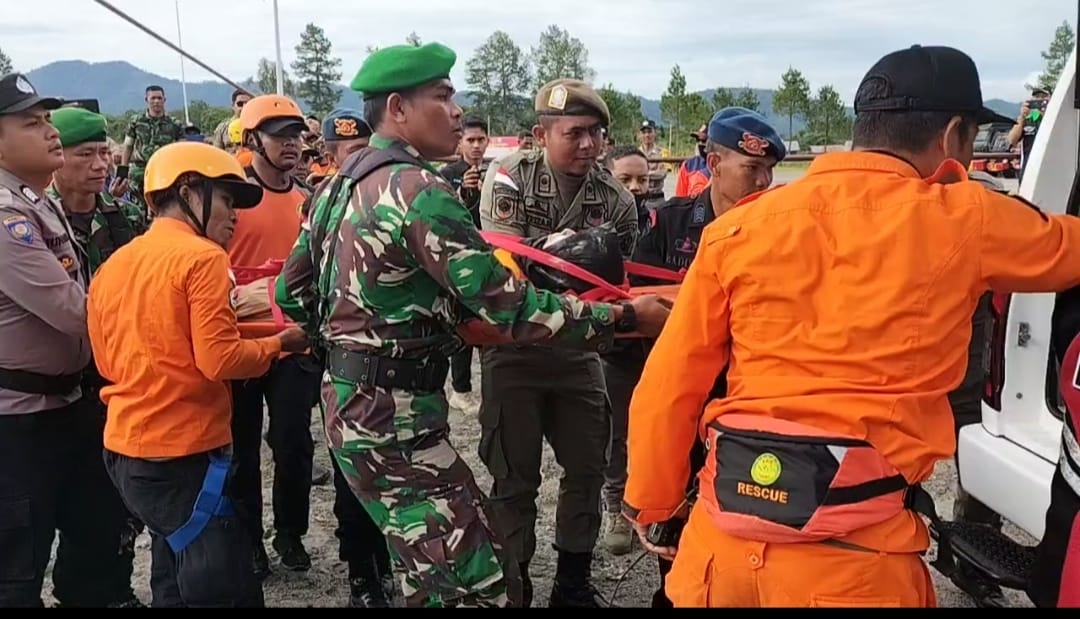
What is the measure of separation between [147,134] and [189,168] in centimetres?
907

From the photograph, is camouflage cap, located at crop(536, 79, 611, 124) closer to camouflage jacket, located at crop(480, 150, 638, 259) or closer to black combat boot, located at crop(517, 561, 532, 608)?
camouflage jacket, located at crop(480, 150, 638, 259)

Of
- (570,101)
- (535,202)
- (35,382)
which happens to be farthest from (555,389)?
(35,382)

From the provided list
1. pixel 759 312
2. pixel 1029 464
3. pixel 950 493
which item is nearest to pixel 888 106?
pixel 759 312

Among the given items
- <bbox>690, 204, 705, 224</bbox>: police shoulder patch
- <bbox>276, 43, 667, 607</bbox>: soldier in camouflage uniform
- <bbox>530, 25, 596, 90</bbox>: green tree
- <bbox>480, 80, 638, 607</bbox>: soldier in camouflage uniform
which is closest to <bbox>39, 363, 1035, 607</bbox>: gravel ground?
<bbox>480, 80, 638, 607</bbox>: soldier in camouflage uniform

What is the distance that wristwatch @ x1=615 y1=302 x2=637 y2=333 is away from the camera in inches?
105

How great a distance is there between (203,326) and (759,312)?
5.88ft

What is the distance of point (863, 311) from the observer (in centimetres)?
165

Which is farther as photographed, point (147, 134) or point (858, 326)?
point (147, 134)

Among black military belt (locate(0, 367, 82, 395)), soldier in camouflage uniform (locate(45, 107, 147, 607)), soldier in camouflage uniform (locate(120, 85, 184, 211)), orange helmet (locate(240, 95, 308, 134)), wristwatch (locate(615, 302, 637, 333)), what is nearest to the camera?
wristwatch (locate(615, 302, 637, 333))

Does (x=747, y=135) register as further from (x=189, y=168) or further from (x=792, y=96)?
(x=792, y=96)

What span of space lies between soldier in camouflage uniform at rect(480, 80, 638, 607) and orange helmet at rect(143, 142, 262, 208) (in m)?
1.19

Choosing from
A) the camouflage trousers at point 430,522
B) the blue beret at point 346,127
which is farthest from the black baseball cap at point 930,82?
the blue beret at point 346,127

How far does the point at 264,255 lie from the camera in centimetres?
429

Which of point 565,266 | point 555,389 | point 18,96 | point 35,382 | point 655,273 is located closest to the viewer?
point 565,266
